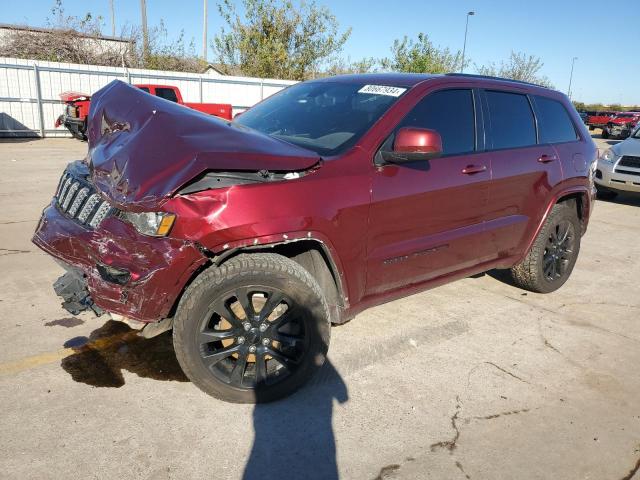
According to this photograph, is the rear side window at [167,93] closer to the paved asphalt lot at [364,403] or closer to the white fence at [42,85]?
the white fence at [42,85]

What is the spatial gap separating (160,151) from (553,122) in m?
3.59

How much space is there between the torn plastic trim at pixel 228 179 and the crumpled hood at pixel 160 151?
0.15 feet

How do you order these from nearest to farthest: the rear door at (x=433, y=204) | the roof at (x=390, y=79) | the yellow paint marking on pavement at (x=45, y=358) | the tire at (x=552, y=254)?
the yellow paint marking on pavement at (x=45, y=358) < the rear door at (x=433, y=204) < the roof at (x=390, y=79) < the tire at (x=552, y=254)

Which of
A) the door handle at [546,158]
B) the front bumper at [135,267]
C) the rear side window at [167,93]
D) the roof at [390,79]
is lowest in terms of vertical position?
the front bumper at [135,267]

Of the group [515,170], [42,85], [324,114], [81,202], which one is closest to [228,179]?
[81,202]

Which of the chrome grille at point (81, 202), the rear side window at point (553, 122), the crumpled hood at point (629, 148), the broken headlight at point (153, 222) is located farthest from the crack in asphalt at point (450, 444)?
the crumpled hood at point (629, 148)

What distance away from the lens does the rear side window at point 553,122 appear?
4496 millimetres

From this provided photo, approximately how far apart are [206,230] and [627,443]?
8.10 feet

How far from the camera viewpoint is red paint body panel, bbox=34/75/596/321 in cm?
251

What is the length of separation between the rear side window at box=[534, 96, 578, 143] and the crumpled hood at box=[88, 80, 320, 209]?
253 centimetres

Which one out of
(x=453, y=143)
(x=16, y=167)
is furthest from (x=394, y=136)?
(x=16, y=167)

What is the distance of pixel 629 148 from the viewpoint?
9625 mm

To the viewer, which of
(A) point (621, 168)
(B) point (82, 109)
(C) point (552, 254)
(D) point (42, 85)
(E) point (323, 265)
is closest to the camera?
(E) point (323, 265)

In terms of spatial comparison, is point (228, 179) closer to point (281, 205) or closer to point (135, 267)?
point (281, 205)
